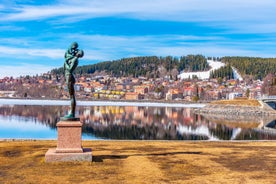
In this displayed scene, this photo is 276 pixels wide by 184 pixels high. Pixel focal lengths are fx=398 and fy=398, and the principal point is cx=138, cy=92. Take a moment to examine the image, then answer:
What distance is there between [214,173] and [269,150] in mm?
6698

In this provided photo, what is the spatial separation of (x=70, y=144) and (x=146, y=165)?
9.52 feet

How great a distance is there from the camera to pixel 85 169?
13.2 m

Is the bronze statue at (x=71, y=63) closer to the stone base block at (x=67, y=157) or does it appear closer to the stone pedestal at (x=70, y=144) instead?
the stone pedestal at (x=70, y=144)

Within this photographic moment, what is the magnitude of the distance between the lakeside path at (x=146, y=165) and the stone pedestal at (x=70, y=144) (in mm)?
368

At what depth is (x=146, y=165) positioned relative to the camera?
14.0 meters

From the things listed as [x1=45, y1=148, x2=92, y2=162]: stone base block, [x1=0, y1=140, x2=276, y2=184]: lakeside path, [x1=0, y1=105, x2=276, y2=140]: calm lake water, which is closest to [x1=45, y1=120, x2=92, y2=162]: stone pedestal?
[x1=45, y1=148, x2=92, y2=162]: stone base block

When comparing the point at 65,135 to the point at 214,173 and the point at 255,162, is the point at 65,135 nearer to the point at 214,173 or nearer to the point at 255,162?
the point at 214,173

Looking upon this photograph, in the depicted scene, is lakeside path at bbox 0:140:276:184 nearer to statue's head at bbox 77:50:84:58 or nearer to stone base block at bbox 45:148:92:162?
stone base block at bbox 45:148:92:162

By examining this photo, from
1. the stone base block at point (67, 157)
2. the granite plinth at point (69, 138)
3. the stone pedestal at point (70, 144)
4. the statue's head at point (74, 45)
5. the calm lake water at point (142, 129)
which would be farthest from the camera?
the calm lake water at point (142, 129)

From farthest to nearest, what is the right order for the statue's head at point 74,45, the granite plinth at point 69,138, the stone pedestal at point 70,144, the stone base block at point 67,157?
1. the statue's head at point 74,45
2. the granite plinth at point 69,138
3. the stone pedestal at point 70,144
4. the stone base block at point 67,157

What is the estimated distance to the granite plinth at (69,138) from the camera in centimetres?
1451

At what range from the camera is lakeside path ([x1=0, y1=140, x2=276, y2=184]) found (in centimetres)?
1198

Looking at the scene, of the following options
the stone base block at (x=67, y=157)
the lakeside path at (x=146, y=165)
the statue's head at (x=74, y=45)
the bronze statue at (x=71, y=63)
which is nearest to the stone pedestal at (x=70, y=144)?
the stone base block at (x=67, y=157)

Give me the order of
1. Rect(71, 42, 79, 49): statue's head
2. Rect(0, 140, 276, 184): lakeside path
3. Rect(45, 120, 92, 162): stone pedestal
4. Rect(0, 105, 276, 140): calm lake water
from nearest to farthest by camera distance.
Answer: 1. Rect(0, 140, 276, 184): lakeside path
2. Rect(45, 120, 92, 162): stone pedestal
3. Rect(71, 42, 79, 49): statue's head
4. Rect(0, 105, 276, 140): calm lake water
